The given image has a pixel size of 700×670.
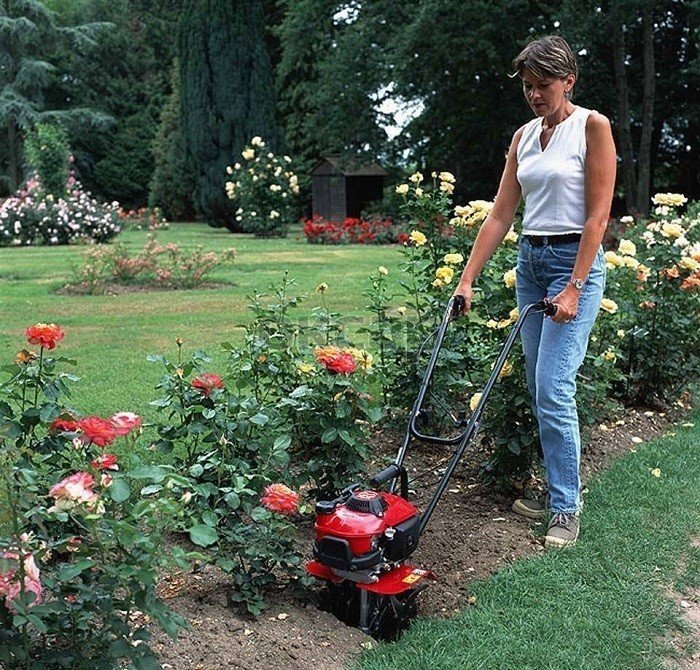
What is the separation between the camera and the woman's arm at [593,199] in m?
3.43

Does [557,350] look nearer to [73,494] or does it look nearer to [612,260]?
[612,260]

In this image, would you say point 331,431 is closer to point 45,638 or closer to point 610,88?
point 45,638

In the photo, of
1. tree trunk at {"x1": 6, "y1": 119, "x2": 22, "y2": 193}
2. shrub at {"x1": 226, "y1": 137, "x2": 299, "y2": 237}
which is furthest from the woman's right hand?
tree trunk at {"x1": 6, "y1": 119, "x2": 22, "y2": 193}

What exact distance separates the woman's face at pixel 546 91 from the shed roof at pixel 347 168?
75.7ft

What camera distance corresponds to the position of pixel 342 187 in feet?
89.5

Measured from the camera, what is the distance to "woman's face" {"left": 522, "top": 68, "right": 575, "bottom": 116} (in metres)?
3.43

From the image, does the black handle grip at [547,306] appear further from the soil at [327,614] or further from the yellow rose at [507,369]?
the soil at [327,614]

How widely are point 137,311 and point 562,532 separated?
7247mm

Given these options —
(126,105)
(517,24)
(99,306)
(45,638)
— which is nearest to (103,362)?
(99,306)

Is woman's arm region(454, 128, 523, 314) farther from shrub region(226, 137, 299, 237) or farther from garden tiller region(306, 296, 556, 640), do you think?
shrub region(226, 137, 299, 237)

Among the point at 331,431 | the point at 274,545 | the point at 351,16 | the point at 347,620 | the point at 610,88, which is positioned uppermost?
the point at 351,16

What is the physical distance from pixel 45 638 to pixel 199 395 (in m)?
1.22

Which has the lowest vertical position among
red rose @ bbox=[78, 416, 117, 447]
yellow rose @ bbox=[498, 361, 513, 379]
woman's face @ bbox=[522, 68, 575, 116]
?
yellow rose @ bbox=[498, 361, 513, 379]

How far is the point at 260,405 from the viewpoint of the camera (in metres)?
3.63
